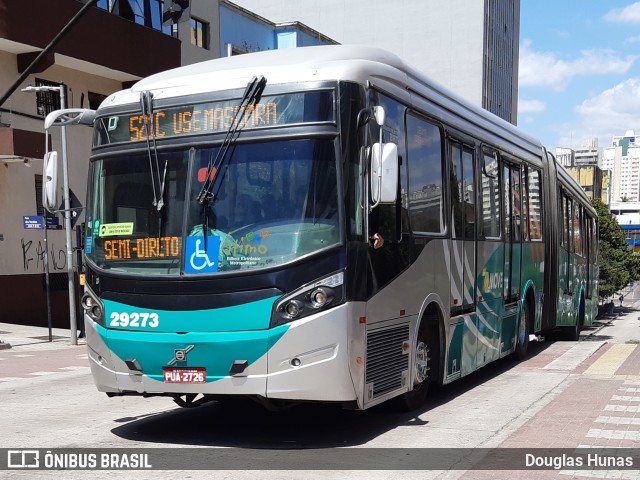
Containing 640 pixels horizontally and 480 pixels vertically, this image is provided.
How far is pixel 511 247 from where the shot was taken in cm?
1285

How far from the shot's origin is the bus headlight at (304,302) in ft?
23.0

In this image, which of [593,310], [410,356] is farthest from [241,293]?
[593,310]

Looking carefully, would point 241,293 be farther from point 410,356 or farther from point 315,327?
point 410,356

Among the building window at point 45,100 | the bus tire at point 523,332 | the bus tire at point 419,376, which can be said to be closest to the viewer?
the bus tire at point 419,376

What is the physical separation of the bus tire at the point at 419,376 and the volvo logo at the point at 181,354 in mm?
2527

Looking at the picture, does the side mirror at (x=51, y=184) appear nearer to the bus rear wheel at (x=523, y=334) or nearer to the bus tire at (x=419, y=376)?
the bus tire at (x=419, y=376)

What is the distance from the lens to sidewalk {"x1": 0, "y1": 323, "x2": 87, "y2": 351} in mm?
20078

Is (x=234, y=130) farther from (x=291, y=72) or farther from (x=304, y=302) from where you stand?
(x=304, y=302)

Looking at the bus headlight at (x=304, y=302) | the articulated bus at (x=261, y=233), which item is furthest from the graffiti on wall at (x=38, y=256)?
the bus headlight at (x=304, y=302)

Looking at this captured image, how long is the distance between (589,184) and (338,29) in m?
55.7

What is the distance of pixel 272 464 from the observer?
6.85 metres

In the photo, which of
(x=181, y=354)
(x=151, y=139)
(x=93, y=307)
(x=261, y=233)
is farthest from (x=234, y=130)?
(x=93, y=307)

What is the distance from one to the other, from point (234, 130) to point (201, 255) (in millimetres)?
1138

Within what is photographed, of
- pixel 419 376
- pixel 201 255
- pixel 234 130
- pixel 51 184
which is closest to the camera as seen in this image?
pixel 201 255
